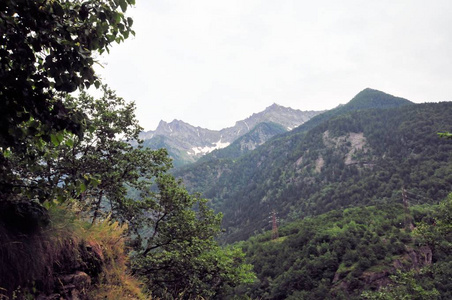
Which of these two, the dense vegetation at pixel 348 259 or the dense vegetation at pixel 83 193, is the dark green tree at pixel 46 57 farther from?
the dense vegetation at pixel 348 259

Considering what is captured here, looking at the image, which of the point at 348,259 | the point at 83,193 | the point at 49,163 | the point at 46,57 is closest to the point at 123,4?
the point at 46,57

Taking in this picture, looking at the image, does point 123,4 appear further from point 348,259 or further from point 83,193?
point 348,259

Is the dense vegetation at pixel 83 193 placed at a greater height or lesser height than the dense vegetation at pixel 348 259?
greater

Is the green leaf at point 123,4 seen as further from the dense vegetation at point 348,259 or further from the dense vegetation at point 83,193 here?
the dense vegetation at point 348,259

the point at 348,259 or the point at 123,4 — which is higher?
the point at 123,4

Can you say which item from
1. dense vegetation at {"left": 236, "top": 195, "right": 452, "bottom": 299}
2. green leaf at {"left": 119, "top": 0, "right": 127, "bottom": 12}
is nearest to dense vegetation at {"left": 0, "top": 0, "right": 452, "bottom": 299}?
green leaf at {"left": 119, "top": 0, "right": 127, "bottom": 12}

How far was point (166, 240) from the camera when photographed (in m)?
14.8

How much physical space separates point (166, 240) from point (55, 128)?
1181 cm

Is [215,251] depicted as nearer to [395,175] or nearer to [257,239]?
[257,239]

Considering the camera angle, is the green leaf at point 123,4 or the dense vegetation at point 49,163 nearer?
the dense vegetation at point 49,163

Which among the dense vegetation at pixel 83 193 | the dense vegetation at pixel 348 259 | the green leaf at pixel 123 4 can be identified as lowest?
the dense vegetation at pixel 348 259

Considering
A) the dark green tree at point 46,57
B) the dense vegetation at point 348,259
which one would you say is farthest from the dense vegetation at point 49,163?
the dense vegetation at point 348,259

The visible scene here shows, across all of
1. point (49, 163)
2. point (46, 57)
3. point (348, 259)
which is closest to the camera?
point (46, 57)

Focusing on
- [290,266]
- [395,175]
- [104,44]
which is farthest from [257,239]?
[104,44]
